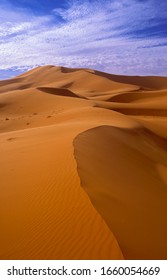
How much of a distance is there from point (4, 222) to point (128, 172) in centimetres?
369

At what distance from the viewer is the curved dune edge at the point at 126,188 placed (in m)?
4.71

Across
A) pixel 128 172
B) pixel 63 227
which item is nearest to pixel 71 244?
pixel 63 227

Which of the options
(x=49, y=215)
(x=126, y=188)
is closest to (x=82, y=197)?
(x=49, y=215)

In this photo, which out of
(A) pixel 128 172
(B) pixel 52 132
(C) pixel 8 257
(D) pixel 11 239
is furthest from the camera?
(B) pixel 52 132

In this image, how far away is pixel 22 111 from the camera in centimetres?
2528

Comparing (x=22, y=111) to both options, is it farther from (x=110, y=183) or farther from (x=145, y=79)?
(x=145, y=79)

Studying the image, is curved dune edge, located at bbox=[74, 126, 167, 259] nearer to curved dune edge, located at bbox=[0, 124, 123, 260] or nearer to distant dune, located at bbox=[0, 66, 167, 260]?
distant dune, located at bbox=[0, 66, 167, 260]

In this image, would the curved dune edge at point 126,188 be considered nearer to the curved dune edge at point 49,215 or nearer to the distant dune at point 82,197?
the distant dune at point 82,197

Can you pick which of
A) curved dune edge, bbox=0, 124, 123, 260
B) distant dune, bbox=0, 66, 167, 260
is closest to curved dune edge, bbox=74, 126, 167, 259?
distant dune, bbox=0, 66, 167, 260

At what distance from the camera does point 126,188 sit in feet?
22.0

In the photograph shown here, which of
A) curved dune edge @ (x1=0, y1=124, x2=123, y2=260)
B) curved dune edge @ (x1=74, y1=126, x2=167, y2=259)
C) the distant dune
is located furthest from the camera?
curved dune edge @ (x1=74, y1=126, x2=167, y2=259)

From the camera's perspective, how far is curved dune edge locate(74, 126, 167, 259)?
4707 millimetres

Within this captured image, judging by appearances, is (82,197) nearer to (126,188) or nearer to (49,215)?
(49,215)

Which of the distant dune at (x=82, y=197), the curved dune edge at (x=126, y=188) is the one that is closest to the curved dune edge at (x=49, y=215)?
the distant dune at (x=82, y=197)
